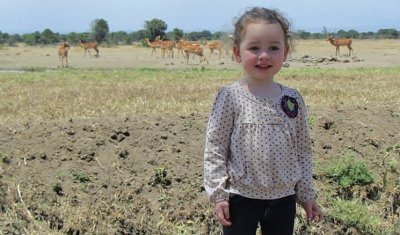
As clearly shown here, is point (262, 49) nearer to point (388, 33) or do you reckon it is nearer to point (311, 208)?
point (311, 208)

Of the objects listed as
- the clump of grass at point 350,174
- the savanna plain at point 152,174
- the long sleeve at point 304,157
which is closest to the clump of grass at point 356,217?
the savanna plain at point 152,174

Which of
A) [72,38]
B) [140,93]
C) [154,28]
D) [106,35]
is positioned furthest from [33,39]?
[140,93]

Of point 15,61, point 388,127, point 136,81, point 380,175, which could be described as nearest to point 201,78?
point 136,81

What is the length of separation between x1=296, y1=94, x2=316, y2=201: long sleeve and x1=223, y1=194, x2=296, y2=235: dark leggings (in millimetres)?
59

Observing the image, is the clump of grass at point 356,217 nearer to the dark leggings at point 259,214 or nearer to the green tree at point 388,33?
the dark leggings at point 259,214

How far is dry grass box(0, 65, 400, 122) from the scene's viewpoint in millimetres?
8656

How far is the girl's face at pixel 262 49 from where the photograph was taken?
10.0 ft

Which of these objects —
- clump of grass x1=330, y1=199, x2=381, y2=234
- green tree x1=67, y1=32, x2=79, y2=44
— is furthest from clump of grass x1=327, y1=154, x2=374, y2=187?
green tree x1=67, y1=32, x2=79, y2=44

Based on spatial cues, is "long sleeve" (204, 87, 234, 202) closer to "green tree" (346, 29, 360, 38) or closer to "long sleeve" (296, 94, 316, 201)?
"long sleeve" (296, 94, 316, 201)

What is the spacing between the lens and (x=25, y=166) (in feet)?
17.5

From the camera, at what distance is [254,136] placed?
10.0 ft

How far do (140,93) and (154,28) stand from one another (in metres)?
35.7

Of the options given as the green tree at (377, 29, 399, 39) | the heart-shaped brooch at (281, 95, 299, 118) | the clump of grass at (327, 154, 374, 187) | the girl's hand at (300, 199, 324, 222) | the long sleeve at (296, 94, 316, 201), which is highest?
the heart-shaped brooch at (281, 95, 299, 118)

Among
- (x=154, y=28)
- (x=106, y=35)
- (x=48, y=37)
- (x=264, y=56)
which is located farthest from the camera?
(x=106, y=35)
